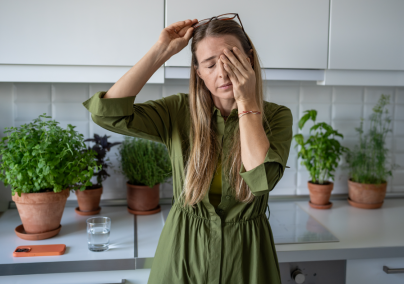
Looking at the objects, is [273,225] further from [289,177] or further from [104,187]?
[104,187]

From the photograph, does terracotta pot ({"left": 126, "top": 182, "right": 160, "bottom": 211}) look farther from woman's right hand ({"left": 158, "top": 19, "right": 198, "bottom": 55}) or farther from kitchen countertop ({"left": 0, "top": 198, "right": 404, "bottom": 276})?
woman's right hand ({"left": 158, "top": 19, "right": 198, "bottom": 55})

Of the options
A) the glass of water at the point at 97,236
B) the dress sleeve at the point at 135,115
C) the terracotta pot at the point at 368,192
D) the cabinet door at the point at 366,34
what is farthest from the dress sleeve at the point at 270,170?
the terracotta pot at the point at 368,192

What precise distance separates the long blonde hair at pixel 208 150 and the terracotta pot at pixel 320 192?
87 centimetres

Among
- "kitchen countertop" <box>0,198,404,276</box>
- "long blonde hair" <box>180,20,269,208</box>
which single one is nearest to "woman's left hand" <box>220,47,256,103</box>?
"long blonde hair" <box>180,20,269,208</box>

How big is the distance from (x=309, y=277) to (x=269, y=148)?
2.30ft

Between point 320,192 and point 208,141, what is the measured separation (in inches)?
38.0

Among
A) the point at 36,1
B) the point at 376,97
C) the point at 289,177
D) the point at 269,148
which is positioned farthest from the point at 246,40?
the point at 376,97

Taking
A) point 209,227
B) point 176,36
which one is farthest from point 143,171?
point 176,36

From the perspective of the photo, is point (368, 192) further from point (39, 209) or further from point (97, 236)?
point (39, 209)

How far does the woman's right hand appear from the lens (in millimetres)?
1016

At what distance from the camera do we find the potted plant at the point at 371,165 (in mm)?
1847

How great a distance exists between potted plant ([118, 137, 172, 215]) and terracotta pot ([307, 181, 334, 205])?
28.9 inches

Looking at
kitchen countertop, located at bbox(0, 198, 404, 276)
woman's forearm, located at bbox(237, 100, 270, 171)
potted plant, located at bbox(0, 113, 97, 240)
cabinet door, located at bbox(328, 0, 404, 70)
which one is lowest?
kitchen countertop, located at bbox(0, 198, 404, 276)

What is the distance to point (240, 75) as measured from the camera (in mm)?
967
